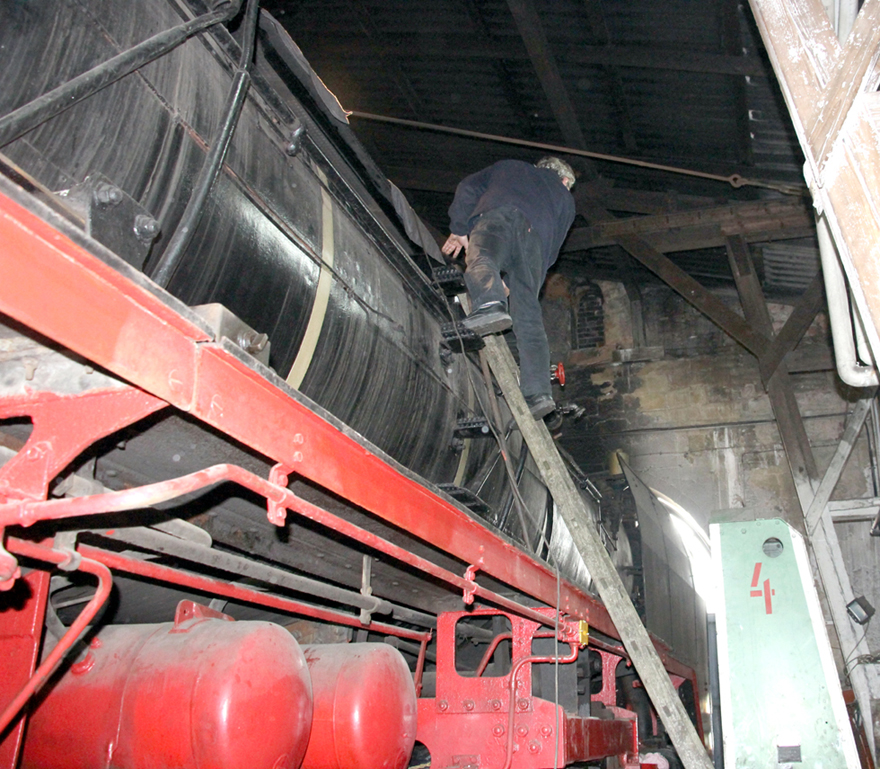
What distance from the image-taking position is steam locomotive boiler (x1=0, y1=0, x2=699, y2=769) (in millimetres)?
1383

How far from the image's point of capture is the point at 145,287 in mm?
1275

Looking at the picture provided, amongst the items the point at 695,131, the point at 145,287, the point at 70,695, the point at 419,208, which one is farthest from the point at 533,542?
the point at 419,208

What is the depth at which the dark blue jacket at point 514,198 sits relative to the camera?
386 cm

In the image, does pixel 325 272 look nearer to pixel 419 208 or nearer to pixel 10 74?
pixel 10 74

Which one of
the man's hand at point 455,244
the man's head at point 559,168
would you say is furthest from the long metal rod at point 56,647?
the man's head at point 559,168

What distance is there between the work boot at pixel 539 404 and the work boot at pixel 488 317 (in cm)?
64

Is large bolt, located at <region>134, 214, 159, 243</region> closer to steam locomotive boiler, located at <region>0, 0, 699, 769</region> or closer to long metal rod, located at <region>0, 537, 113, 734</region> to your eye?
steam locomotive boiler, located at <region>0, 0, 699, 769</region>

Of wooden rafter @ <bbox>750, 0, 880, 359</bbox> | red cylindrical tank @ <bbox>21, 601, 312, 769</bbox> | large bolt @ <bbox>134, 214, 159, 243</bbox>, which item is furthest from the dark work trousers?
large bolt @ <bbox>134, 214, 159, 243</bbox>

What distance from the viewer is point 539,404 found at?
376cm

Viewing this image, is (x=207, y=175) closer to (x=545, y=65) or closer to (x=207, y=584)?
(x=207, y=584)

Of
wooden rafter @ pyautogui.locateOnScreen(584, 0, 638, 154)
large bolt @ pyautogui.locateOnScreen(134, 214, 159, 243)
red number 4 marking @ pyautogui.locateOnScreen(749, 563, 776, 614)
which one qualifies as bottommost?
red number 4 marking @ pyautogui.locateOnScreen(749, 563, 776, 614)

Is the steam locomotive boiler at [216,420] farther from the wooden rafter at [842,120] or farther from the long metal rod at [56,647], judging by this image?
the wooden rafter at [842,120]

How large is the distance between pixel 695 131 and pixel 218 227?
21.4 feet

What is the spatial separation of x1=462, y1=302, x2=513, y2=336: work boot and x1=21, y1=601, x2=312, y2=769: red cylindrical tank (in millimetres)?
1587
